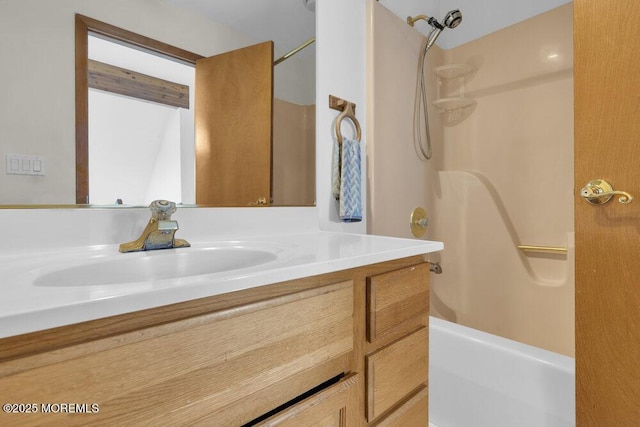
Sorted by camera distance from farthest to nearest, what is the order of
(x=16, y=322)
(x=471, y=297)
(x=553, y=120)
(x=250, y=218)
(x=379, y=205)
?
1. (x=471, y=297)
2. (x=553, y=120)
3. (x=379, y=205)
4. (x=250, y=218)
5. (x=16, y=322)

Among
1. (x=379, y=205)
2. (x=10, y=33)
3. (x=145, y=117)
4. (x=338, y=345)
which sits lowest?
(x=338, y=345)

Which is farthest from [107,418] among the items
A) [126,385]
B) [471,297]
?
[471,297]

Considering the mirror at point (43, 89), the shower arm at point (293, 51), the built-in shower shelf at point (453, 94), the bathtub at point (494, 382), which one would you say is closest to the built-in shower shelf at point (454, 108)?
the built-in shower shelf at point (453, 94)

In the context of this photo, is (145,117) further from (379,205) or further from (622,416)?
(622,416)

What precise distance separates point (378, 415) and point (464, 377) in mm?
563

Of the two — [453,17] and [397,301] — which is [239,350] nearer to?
[397,301]

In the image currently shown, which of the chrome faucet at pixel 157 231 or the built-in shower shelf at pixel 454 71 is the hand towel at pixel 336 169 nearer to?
the chrome faucet at pixel 157 231

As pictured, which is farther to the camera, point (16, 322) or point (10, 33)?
point (10, 33)

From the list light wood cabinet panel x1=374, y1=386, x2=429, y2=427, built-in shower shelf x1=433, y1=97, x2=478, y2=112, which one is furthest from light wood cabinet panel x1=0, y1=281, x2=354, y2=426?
built-in shower shelf x1=433, y1=97, x2=478, y2=112

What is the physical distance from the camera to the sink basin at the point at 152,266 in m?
0.62

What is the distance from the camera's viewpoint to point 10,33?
2.25ft

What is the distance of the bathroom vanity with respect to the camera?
340 millimetres

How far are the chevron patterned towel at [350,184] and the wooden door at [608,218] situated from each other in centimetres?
67

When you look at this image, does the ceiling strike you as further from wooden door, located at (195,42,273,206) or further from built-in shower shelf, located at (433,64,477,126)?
built-in shower shelf, located at (433,64,477,126)
